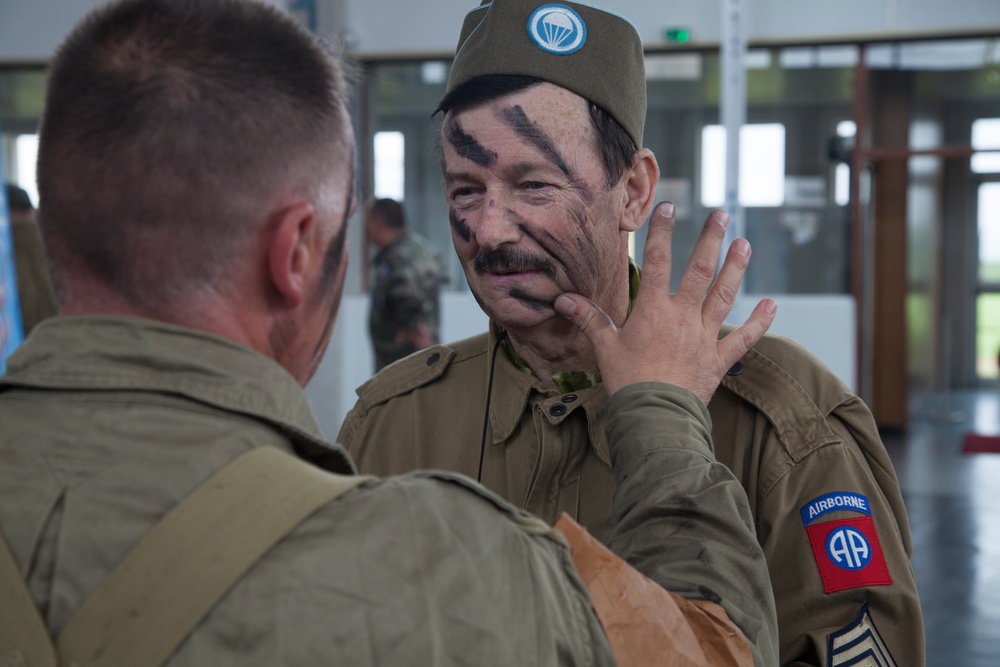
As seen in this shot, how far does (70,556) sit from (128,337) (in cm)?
23

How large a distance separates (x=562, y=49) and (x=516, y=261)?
13.6 inches

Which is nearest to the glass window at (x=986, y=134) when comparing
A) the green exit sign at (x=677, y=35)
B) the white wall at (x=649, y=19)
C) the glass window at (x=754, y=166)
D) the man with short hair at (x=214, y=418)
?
the white wall at (x=649, y=19)

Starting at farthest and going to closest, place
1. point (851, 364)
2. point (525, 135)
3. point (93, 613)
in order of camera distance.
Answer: point (851, 364)
point (525, 135)
point (93, 613)

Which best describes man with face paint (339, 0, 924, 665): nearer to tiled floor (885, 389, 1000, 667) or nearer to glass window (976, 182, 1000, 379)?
tiled floor (885, 389, 1000, 667)

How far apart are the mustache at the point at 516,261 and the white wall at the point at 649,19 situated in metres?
6.98

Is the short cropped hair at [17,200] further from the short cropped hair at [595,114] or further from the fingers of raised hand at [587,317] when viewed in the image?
the fingers of raised hand at [587,317]

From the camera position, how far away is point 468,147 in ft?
5.61

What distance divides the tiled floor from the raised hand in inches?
123

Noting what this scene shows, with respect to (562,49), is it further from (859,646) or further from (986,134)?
(986,134)

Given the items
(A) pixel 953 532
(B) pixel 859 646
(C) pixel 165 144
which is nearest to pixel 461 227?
(C) pixel 165 144

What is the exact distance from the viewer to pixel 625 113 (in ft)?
5.61

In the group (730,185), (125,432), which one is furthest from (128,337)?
(730,185)

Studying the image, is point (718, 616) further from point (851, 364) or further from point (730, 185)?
point (851, 364)

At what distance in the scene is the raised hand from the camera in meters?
1.45
